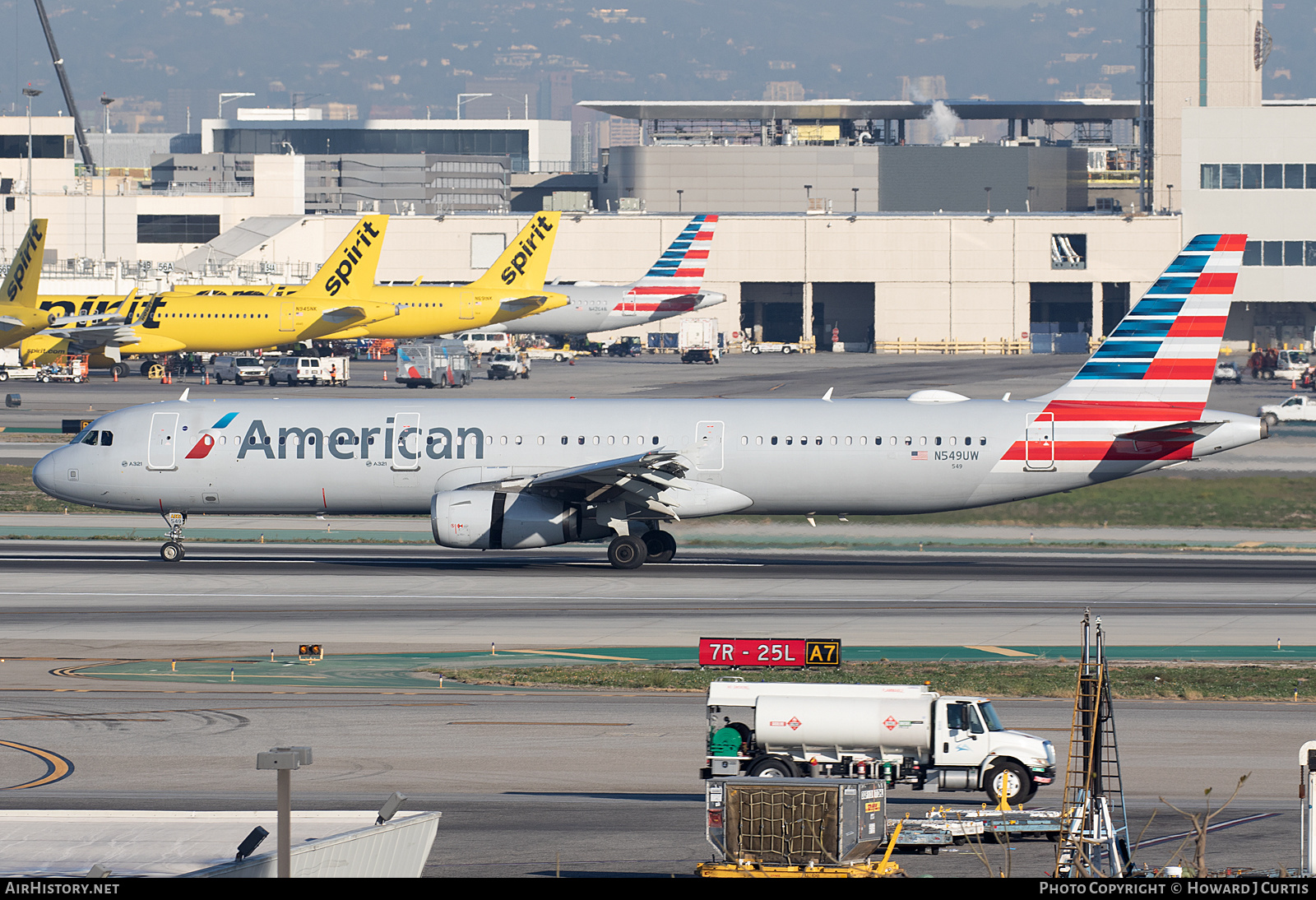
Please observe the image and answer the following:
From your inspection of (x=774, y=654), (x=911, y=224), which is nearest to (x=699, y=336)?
(x=911, y=224)

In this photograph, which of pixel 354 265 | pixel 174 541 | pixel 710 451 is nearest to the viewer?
pixel 710 451

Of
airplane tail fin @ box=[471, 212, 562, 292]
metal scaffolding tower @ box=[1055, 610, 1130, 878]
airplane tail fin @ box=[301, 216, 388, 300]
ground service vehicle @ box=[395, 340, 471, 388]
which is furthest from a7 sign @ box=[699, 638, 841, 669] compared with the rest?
airplane tail fin @ box=[471, 212, 562, 292]

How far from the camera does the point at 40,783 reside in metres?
23.4

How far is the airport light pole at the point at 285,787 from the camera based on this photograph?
12047 mm

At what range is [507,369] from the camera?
105 m

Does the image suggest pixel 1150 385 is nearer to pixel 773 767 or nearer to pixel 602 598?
pixel 602 598

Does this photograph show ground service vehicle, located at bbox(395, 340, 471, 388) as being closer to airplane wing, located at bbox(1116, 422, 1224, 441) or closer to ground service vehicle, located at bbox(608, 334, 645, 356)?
ground service vehicle, located at bbox(608, 334, 645, 356)

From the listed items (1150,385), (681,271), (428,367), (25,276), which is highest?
(681,271)

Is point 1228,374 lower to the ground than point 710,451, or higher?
higher

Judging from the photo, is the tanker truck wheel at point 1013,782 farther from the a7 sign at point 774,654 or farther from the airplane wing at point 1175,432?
the airplane wing at point 1175,432

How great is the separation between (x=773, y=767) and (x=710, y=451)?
2275 centimetres

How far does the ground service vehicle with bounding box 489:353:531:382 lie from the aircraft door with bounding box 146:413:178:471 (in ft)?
193

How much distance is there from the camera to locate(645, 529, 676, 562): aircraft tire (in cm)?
4634

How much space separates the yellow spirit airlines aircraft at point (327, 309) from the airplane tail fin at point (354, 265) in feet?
0.18
